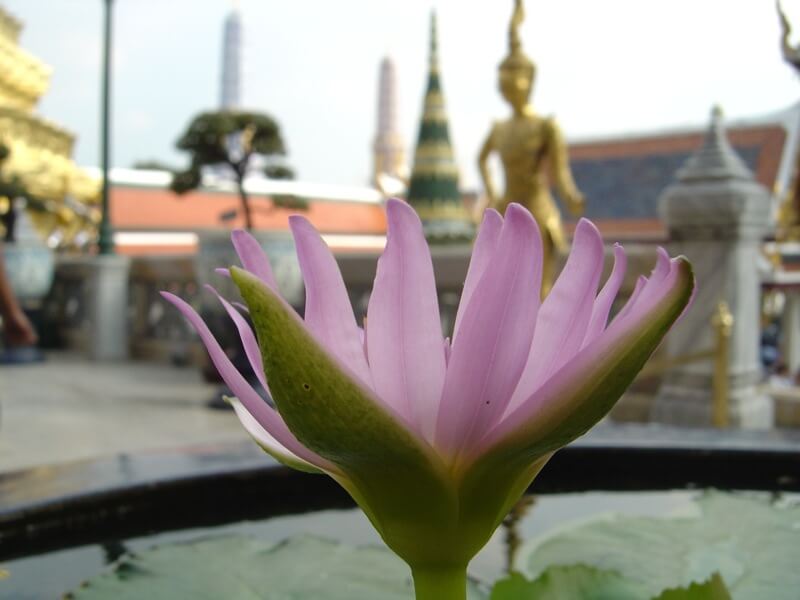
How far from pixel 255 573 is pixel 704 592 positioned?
1.33 feet

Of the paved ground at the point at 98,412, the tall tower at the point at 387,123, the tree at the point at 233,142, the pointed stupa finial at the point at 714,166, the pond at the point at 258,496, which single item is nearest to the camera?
the pond at the point at 258,496

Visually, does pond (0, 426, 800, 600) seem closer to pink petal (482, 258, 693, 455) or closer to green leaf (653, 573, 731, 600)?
green leaf (653, 573, 731, 600)

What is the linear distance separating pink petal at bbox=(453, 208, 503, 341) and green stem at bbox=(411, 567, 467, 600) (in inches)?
4.1

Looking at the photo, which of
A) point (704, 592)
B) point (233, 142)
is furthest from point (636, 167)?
point (704, 592)

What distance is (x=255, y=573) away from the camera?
771 millimetres

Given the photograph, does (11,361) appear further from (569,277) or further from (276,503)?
(569,277)

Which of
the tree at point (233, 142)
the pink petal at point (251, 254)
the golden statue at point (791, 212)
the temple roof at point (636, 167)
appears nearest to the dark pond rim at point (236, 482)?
the pink petal at point (251, 254)

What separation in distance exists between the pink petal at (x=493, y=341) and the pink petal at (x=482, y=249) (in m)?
0.02

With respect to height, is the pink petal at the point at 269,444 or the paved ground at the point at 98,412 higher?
the pink petal at the point at 269,444

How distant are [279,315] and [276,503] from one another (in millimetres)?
742

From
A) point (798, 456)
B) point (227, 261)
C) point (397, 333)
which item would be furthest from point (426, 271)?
point (227, 261)

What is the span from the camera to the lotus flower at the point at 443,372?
0.35 meters

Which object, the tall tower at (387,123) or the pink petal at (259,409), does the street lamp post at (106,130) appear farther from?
the tall tower at (387,123)

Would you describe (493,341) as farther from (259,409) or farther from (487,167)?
(487,167)
